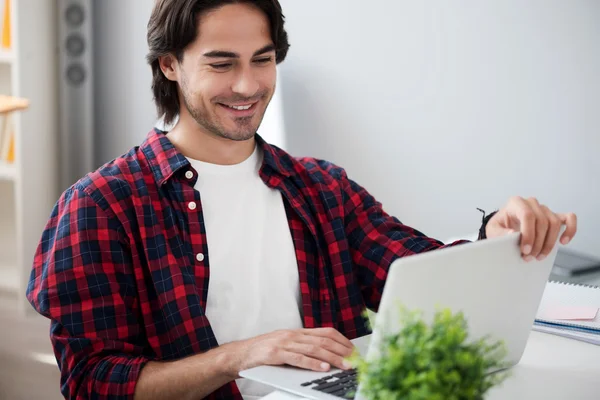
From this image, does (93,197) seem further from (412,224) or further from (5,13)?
(5,13)

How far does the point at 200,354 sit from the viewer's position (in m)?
1.46

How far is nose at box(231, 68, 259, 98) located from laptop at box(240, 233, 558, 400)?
0.53 m

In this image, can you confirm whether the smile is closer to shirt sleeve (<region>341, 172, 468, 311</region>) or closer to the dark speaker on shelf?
shirt sleeve (<region>341, 172, 468, 311</region>)

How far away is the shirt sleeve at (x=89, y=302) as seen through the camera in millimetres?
1442

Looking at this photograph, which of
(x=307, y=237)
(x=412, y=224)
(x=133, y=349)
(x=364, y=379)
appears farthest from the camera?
(x=412, y=224)

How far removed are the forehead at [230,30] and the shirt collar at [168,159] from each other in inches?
7.5

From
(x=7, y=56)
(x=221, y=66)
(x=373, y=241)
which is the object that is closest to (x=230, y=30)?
(x=221, y=66)

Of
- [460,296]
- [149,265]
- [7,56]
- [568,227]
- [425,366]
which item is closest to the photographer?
[425,366]

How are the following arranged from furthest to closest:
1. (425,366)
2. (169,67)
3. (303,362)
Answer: (169,67) → (303,362) → (425,366)

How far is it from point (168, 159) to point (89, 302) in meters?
0.32

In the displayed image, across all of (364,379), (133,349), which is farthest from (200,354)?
(364,379)

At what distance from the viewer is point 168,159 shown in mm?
1649

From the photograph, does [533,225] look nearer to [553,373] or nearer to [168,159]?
[553,373]

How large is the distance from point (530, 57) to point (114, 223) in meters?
1.41
